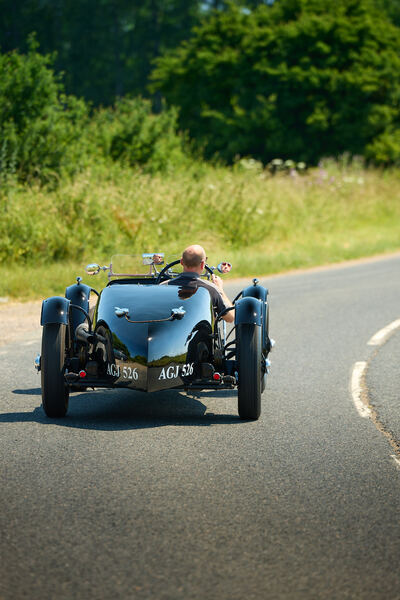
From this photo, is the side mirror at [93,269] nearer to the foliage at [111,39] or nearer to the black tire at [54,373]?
the black tire at [54,373]

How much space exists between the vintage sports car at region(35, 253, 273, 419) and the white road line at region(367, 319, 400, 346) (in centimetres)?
383

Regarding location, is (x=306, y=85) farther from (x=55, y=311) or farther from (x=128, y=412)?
(x=55, y=311)

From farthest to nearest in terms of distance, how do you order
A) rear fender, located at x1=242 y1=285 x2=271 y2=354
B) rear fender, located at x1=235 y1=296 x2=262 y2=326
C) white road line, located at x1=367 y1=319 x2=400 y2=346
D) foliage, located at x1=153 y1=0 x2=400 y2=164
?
1. foliage, located at x1=153 y1=0 x2=400 y2=164
2. white road line, located at x1=367 y1=319 x2=400 y2=346
3. rear fender, located at x1=242 y1=285 x2=271 y2=354
4. rear fender, located at x1=235 y1=296 x2=262 y2=326

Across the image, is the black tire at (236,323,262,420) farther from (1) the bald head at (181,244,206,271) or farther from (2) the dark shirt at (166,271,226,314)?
(1) the bald head at (181,244,206,271)

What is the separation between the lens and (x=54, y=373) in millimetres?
6559

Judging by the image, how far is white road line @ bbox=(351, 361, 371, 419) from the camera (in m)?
7.04

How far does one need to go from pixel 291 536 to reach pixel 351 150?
3802 cm

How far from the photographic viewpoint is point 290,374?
8.62 meters

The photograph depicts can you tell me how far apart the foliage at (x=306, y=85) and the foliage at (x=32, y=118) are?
59.4 feet

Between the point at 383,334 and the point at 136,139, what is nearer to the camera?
the point at 383,334

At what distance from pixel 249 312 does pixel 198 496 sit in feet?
7.19

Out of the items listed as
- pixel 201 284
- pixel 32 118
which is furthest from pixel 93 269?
pixel 32 118

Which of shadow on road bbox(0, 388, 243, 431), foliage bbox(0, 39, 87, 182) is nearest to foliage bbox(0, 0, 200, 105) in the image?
foliage bbox(0, 39, 87, 182)

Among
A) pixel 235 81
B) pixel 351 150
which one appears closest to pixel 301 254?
pixel 351 150
